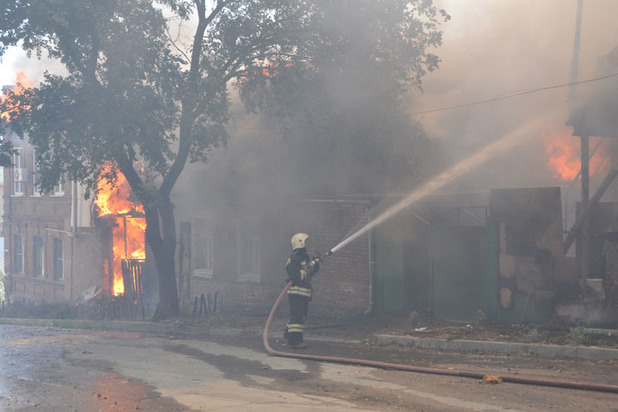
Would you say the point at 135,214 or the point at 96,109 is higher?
the point at 96,109

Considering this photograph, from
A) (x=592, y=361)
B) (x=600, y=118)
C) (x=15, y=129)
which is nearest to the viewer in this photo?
(x=592, y=361)

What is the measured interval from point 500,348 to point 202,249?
1231 cm

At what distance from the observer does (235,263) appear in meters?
18.3

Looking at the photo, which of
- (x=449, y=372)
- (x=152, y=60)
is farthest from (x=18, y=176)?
(x=449, y=372)

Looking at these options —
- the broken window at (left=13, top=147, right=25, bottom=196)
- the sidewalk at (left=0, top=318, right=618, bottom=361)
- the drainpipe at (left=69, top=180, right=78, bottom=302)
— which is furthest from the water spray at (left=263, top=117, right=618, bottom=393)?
the broken window at (left=13, top=147, right=25, bottom=196)

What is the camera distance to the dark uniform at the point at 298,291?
33.6ft

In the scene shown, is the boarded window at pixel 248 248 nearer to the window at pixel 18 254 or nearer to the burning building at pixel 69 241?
the burning building at pixel 69 241

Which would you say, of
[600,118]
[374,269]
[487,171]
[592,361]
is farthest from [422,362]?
[487,171]

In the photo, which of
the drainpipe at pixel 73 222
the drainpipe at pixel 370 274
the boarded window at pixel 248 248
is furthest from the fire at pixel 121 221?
the drainpipe at pixel 370 274

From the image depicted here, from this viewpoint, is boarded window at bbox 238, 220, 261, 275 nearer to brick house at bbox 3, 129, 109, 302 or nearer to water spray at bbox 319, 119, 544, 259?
water spray at bbox 319, 119, 544, 259

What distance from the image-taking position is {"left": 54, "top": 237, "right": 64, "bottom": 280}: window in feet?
80.4

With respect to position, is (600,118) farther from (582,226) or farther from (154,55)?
(154,55)

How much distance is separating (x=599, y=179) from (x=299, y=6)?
9.38m

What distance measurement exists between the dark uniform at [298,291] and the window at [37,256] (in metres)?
18.1
